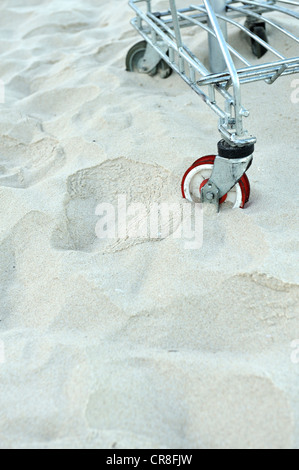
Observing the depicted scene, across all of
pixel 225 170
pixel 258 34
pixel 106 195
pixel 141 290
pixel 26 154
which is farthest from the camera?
pixel 258 34

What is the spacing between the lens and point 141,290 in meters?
1.29

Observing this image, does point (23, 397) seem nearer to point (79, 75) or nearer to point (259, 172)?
point (259, 172)

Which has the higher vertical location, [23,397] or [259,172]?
[23,397]

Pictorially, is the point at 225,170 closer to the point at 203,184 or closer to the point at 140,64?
the point at 203,184

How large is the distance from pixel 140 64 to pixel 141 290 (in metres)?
1.69

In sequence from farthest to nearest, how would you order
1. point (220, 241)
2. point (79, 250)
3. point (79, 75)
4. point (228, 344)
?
point (79, 75)
point (79, 250)
point (220, 241)
point (228, 344)

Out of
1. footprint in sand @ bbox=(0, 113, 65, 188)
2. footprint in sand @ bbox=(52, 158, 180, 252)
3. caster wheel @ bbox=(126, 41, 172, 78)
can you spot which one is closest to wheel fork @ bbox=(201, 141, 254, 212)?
footprint in sand @ bbox=(52, 158, 180, 252)

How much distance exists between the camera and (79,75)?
265 centimetres

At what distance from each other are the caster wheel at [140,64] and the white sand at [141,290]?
26 centimetres

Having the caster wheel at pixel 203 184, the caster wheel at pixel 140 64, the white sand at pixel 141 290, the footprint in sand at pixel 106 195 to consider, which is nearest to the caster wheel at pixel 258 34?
the white sand at pixel 141 290

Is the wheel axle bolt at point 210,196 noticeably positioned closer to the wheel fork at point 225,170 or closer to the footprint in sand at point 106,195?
the wheel fork at point 225,170

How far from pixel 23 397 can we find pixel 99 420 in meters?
0.18

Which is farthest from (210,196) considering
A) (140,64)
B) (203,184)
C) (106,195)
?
(140,64)

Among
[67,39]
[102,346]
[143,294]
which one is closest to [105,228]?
[143,294]
